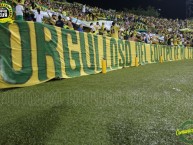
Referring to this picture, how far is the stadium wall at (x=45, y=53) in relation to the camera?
768cm

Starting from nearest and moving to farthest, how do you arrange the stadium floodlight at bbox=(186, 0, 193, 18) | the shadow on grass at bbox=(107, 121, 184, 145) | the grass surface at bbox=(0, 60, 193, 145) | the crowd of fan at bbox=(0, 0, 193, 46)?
the shadow on grass at bbox=(107, 121, 184, 145), the grass surface at bbox=(0, 60, 193, 145), the crowd of fan at bbox=(0, 0, 193, 46), the stadium floodlight at bbox=(186, 0, 193, 18)

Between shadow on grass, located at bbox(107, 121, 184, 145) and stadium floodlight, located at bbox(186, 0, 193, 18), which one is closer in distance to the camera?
shadow on grass, located at bbox(107, 121, 184, 145)

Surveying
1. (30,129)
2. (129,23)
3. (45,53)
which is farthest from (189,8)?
(30,129)

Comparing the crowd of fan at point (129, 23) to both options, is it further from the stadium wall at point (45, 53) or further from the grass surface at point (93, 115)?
the grass surface at point (93, 115)

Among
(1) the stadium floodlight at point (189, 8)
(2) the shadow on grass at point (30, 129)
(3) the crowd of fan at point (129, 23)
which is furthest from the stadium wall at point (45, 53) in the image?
(1) the stadium floodlight at point (189, 8)

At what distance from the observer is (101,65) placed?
1271 cm

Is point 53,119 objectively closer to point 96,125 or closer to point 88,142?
point 96,125

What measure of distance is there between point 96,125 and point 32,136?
3.02 ft

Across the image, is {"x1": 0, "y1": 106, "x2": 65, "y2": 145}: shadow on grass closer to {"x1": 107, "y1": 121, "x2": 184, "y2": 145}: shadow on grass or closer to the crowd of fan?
{"x1": 107, "y1": 121, "x2": 184, "y2": 145}: shadow on grass

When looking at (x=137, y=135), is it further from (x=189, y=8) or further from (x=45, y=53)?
(x=189, y=8)

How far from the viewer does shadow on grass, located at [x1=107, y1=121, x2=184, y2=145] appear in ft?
12.6

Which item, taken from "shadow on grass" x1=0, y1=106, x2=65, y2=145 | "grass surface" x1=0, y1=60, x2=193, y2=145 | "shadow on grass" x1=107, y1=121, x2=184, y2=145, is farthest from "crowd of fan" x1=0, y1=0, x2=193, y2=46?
"shadow on grass" x1=107, y1=121, x2=184, y2=145

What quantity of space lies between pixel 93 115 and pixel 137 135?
1.10 meters

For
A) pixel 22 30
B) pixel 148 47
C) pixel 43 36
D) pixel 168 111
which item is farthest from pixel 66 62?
pixel 148 47
